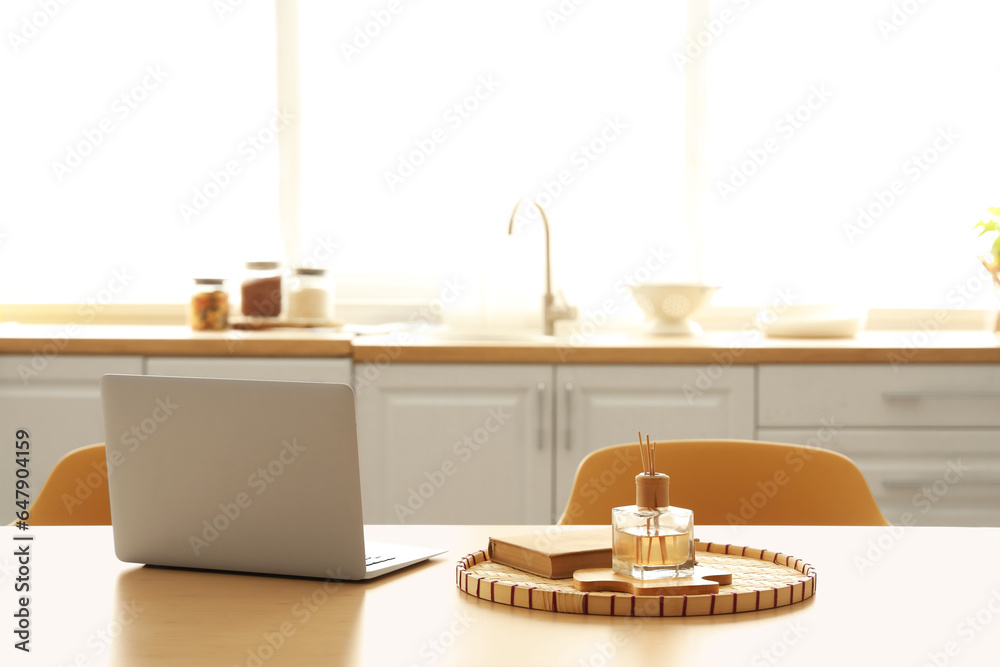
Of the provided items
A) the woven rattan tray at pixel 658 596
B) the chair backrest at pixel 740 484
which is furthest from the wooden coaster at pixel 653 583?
the chair backrest at pixel 740 484

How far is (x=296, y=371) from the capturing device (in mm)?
2455

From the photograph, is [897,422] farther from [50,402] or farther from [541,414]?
→ [50,402]

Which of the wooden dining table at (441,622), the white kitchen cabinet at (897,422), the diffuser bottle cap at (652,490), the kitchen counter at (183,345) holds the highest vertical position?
the diffuser bottle cap at (652,490)

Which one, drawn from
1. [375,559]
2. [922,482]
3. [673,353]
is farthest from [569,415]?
[375,559]

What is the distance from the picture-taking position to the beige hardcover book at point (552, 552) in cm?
94

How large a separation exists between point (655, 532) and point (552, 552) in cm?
10

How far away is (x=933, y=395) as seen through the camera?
7.84 feet

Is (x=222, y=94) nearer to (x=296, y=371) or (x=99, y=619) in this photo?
(x=296, y=371)

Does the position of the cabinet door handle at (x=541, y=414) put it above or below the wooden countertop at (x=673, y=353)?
below

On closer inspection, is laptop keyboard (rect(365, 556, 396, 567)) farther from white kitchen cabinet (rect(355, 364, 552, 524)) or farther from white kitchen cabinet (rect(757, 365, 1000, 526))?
white kitchen cabinet (rect(757, 365, 1000, 526))

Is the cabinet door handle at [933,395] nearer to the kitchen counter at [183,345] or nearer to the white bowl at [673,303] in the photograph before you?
the white bowl at [673,303]

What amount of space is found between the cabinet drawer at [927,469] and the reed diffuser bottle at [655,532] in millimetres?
1590

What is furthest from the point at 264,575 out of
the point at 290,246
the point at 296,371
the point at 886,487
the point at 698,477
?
the point at 290,246

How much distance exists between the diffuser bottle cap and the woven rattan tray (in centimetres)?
8
